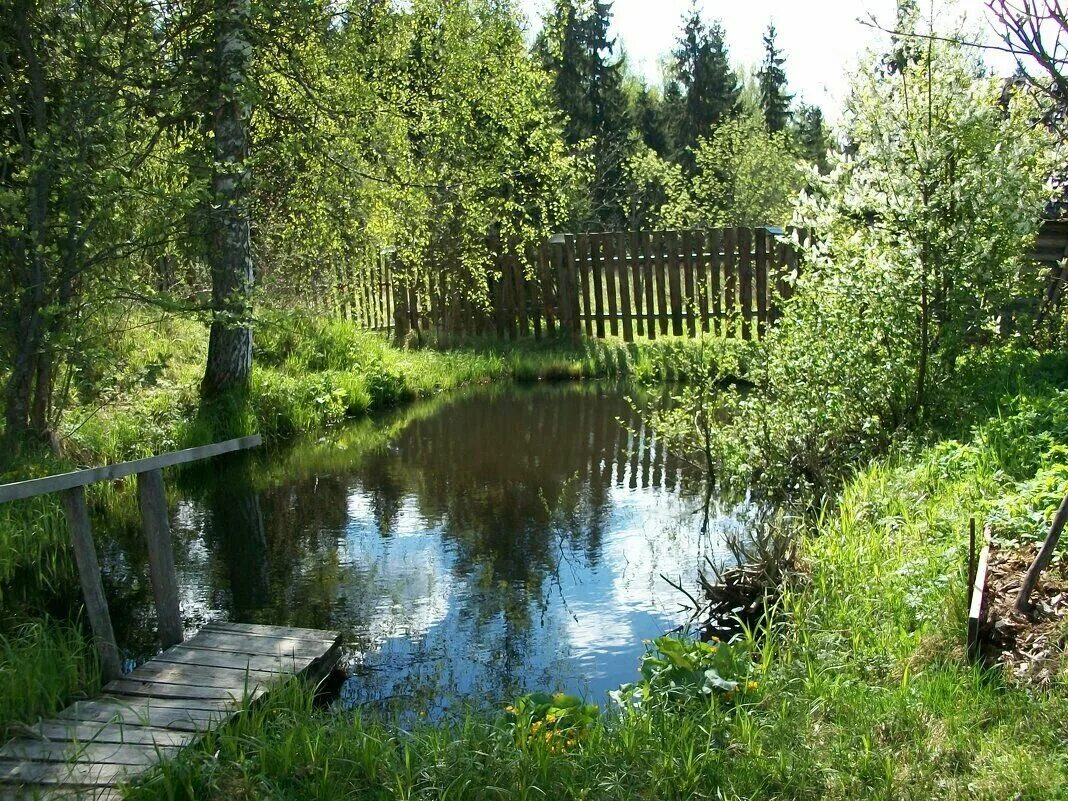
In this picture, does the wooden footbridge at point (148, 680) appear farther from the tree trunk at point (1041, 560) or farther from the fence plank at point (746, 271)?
the fence plank at point (746, 271)

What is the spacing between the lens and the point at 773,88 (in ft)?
134

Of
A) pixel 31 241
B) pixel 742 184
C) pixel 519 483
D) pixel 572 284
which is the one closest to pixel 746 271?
pixel 572 284

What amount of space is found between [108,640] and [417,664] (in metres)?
1.56

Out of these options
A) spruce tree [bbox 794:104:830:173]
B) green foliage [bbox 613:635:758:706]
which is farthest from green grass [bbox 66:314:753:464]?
spruce tree [bbox 794:104:830:173]

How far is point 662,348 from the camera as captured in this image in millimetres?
14602

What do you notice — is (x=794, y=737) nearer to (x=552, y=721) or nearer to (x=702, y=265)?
(x=552, y=721)

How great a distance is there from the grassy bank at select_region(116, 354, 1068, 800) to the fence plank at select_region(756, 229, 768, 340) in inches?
418

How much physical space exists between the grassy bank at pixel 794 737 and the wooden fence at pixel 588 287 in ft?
35.9

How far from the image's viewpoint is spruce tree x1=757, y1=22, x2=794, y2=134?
40.5 m

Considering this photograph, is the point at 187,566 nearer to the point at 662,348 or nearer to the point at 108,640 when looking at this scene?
the point at 108,640

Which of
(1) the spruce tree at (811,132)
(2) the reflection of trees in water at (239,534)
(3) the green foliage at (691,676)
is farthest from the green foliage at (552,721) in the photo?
(1) the spruce tree at (811,132)

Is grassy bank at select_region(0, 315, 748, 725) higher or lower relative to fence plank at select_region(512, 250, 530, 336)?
lower

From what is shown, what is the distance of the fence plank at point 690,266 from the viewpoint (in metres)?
16.0

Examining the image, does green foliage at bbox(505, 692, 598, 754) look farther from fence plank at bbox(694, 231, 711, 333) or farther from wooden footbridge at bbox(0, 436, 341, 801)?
fence plank at bbox(694, 231, 711, 333)
